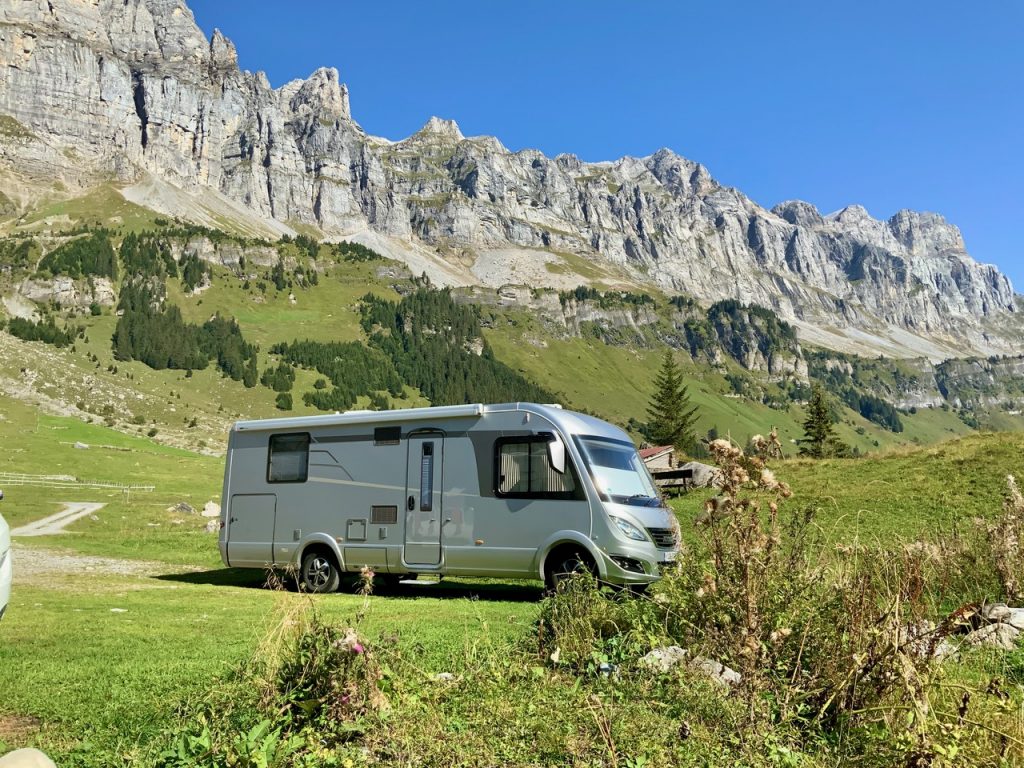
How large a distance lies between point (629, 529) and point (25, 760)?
10.3m

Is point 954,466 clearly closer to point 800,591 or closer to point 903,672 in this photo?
point 800,591

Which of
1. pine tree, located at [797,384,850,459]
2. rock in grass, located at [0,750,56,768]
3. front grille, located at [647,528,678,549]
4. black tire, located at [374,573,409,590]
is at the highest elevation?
pine tree, located at [797,384,850,459]

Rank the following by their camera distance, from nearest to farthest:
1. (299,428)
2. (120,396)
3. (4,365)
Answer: (299,428) < (4,365) < (120,396)

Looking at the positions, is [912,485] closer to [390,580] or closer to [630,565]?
[630,565]

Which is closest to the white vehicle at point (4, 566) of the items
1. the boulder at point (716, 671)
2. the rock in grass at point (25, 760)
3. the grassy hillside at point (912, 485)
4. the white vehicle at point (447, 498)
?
the rock in grass at point (25, 760)

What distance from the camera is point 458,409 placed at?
1515 centimetres

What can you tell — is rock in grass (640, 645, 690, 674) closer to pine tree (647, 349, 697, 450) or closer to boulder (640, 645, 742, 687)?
boulder (640, 645, 742, 687)

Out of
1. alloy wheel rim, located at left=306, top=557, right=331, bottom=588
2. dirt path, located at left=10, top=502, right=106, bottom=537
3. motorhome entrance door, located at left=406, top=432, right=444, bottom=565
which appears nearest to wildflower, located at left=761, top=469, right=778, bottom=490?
motorhome entrance door, located at left=406, top=432, right=444, bottom=565

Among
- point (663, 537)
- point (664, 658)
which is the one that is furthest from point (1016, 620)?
point (663, 537)

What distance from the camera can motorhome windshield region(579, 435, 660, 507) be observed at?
1353 centimetres

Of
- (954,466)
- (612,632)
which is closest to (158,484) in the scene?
(954,466)

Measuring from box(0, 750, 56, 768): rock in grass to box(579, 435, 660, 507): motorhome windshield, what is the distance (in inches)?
401

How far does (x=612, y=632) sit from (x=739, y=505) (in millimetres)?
2415

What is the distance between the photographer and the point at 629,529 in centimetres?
1307
